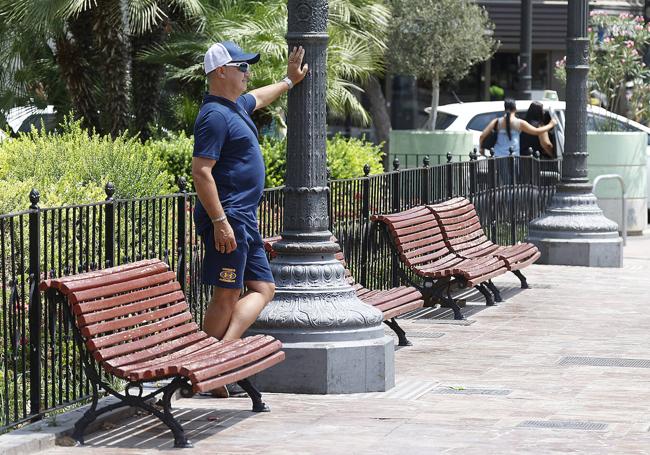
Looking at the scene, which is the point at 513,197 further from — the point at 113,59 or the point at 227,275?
the point at 227,275

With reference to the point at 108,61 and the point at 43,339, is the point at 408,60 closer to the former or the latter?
the point at 108,61

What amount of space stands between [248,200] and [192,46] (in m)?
10.5

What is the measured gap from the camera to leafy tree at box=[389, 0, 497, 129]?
23438 millimetres

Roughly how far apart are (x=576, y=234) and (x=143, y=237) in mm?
7718

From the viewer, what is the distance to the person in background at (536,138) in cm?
1789

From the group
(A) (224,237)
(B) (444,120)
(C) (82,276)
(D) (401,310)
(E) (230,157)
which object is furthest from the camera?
(B) (444,120)

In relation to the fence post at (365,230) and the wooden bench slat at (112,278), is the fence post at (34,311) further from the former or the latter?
the fence post at (365,230)

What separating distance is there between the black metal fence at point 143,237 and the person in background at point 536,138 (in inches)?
28.1

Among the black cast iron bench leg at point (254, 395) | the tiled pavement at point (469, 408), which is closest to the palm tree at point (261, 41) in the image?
the tiled pavement at point (469, 408)

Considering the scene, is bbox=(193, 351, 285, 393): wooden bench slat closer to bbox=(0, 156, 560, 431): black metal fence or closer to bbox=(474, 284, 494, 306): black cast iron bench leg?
bbox=(0, 156, 560, 431): black metal fence

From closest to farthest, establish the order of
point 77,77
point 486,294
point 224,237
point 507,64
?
point 224,237 < point 486,294 < point 77,77 < point 507,64

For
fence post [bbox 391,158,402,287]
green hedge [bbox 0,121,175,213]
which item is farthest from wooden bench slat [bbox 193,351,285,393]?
fence post [bbox 391,158,402,287]

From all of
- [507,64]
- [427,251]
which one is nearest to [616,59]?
[427,251]

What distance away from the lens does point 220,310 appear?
802 cm
